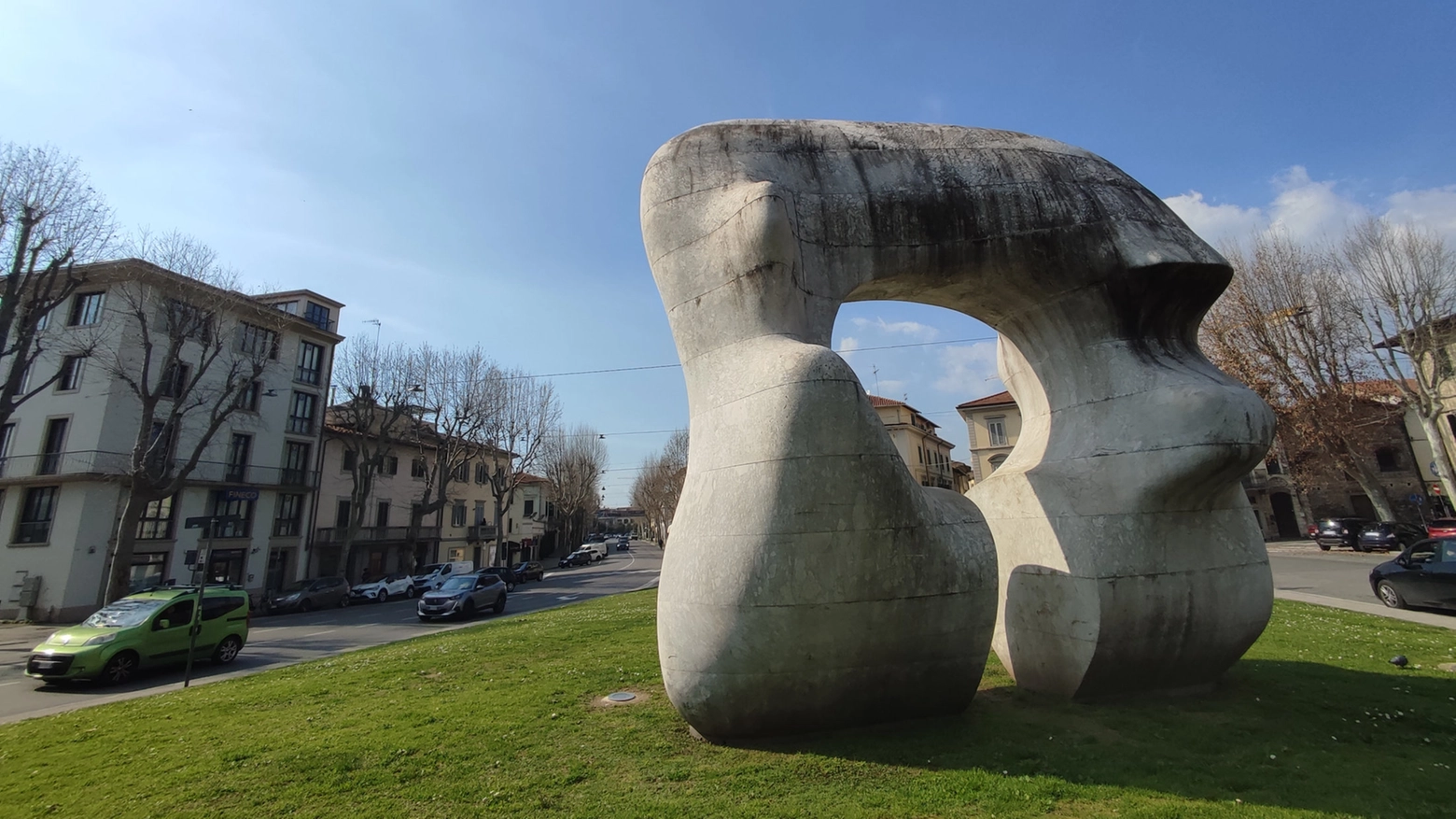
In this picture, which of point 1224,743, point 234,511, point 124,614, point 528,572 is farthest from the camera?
point 528,572

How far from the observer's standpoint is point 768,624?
6.14 m

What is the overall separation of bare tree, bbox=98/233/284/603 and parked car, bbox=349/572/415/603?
358 inches

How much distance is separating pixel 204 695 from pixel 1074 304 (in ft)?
46.9

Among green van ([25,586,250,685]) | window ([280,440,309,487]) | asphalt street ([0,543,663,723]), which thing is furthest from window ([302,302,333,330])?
green van ([25,586,250,685])

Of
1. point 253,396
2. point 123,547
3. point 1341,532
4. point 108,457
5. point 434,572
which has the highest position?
point 253,396

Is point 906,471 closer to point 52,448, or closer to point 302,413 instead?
point 52,448

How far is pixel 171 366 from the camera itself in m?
23.3

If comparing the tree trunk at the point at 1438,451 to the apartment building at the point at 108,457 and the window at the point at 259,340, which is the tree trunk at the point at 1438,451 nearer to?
the apartment building at the point at 108,457

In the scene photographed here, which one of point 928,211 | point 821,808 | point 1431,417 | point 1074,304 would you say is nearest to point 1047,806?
point 821,808

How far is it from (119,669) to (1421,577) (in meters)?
28.4

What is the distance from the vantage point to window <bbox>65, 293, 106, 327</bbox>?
2841 centimetres

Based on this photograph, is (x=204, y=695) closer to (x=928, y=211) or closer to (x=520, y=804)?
(x=520, y=804)

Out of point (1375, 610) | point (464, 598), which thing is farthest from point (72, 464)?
point (1375, 610)

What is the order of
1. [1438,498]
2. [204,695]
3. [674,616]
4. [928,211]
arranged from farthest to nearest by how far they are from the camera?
[1438,498]
[204,695]
[928,211]
[674,616]
